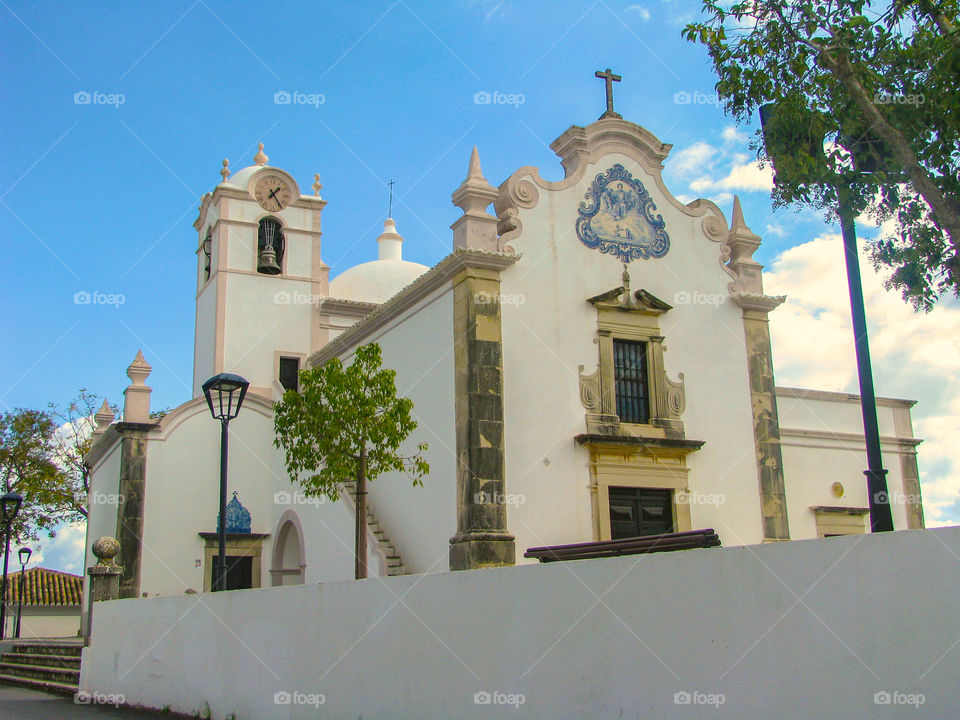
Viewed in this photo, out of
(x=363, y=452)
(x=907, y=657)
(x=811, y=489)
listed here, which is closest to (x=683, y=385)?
(x=811, y=489)

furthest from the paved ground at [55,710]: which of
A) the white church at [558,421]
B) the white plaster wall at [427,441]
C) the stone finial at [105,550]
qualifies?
the white plaster wall at [427,441]

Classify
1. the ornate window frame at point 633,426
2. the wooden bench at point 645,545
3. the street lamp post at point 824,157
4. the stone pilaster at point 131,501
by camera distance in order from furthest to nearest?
the stone pilaster at point 131,501 < the ornate window frame at point 633,426 < the street lamp post at point 824,157 < the wooden bench at point 645,545

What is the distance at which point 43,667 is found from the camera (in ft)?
54.7

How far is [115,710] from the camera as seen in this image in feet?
39.9

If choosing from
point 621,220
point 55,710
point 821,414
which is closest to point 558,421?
point 621,220

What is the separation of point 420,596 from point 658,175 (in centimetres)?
1077

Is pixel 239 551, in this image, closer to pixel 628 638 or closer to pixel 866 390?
pixel 866 390

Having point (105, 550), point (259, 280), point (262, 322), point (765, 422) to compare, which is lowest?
point (105, 550)

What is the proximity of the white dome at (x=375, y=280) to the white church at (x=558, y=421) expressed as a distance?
15.8 feet

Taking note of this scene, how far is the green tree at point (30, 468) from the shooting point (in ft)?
95.9

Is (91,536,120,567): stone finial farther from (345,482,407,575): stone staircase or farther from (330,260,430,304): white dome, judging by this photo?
(330,260,430,304): white dome

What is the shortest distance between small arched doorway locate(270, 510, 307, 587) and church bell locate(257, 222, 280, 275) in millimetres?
6610

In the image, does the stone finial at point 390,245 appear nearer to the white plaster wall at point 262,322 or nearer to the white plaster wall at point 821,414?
the white plaster wall at point 262,322

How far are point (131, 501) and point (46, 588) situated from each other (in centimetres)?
2038
